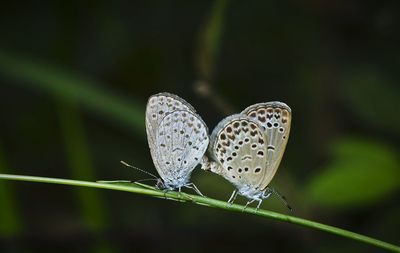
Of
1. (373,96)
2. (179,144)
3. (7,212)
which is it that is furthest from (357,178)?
(7,212)

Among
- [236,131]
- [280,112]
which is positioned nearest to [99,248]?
[236,131]

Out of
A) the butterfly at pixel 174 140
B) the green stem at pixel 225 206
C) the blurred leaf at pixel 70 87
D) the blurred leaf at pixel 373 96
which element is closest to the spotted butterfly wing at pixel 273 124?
the butterfly at pixel 174 140

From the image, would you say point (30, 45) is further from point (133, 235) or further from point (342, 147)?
point (342, 147)

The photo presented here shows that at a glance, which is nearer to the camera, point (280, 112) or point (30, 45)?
point (280, 112)

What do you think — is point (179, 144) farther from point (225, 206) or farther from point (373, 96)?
point (373, 96)

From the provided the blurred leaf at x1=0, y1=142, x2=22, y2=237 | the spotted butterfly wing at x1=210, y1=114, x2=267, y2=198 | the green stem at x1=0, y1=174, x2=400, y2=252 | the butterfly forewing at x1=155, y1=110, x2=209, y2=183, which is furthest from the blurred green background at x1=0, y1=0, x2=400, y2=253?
the green stem at x1=0, y1=174, x2=400, y2=252

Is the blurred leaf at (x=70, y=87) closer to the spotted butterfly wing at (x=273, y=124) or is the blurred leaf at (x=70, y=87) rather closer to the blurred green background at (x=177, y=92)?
the blurred green background at (x=177, y=92)
